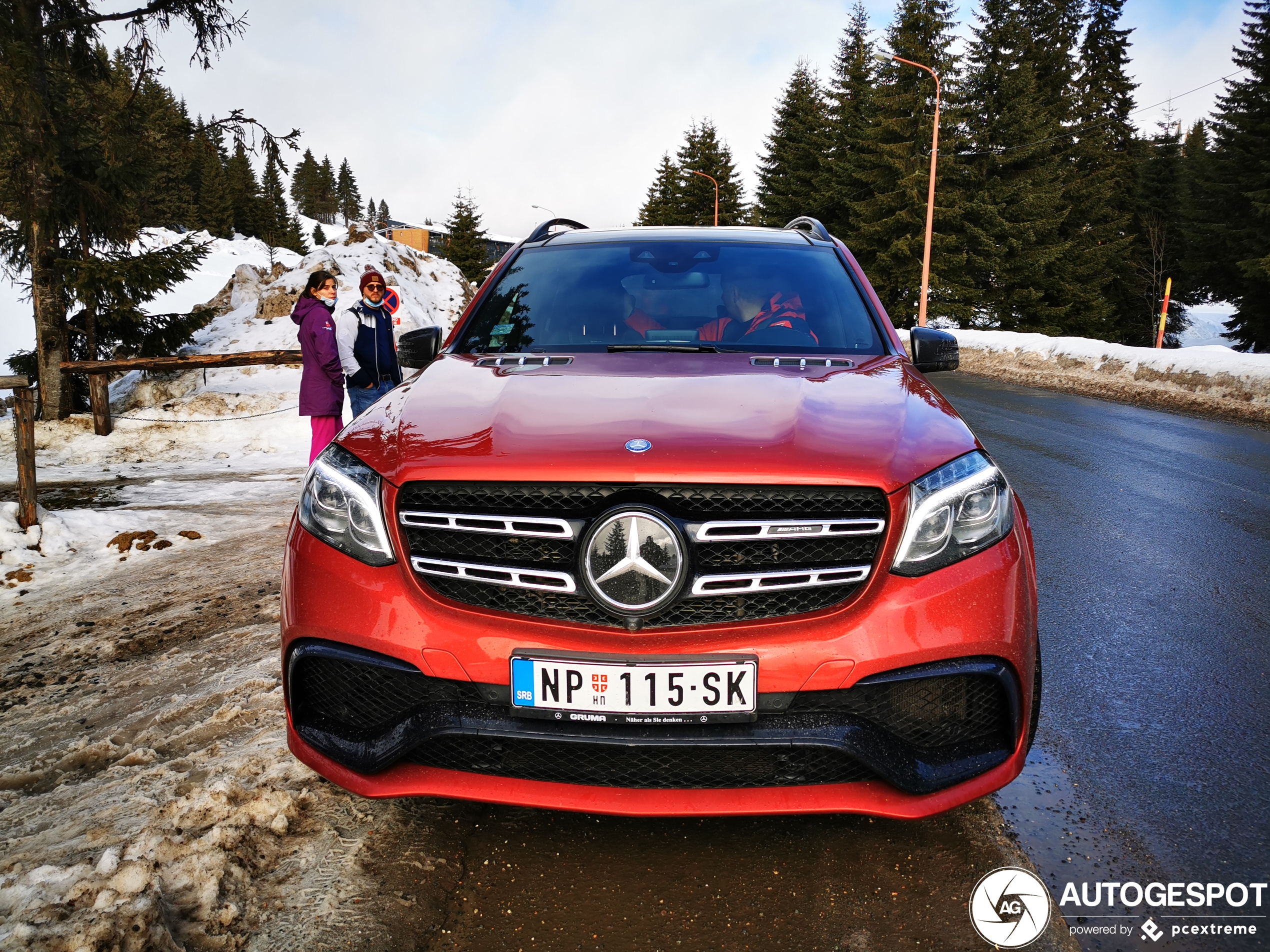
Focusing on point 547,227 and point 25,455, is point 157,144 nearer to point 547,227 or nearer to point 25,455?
point 25,455

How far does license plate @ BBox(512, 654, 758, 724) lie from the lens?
199 centimetres

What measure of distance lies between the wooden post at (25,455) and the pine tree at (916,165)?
35335 millimetres

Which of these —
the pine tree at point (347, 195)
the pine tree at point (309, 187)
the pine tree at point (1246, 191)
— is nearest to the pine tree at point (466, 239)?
the pine tree at point (1246, 191)

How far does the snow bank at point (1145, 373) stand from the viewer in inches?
510

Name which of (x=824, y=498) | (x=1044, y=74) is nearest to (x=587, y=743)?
(x=824, y=498)

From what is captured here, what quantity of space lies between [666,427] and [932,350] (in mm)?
1654

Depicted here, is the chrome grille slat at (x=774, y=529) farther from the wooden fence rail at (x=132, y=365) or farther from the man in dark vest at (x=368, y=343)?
the wooden fence rail at (x=132, y=365)

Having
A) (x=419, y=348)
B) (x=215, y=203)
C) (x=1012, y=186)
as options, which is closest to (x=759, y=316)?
(x=419, y=348)

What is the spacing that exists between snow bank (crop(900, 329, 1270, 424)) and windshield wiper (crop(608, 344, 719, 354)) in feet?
38.6

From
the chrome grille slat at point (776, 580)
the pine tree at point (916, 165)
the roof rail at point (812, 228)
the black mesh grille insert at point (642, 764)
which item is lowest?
the black mesh grille insert at point (642, 764)

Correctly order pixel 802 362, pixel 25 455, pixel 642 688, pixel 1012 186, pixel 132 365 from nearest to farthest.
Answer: pixel 642 688 < pixel 802 362 < pixel 25 455 < pixel 132 365 < pixel 1012 186

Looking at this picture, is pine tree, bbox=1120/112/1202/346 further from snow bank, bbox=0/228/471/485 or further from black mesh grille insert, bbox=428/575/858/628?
black mesh grille insert, bbox=428/575/858/628

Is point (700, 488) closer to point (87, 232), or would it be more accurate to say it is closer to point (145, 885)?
point (145, 885)

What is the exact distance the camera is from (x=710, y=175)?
62312 mm
